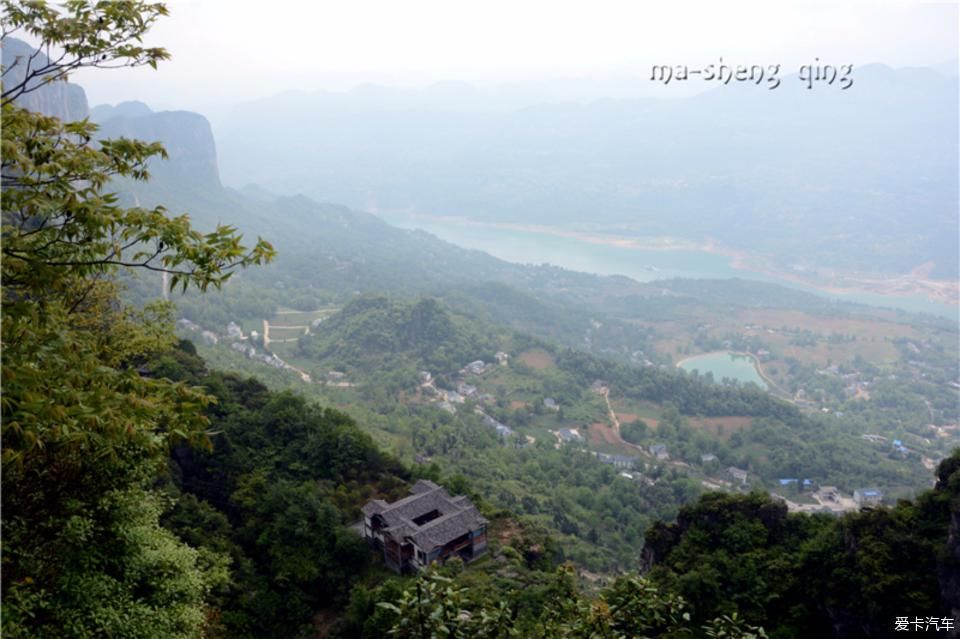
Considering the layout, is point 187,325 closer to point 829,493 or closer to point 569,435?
point 569,435

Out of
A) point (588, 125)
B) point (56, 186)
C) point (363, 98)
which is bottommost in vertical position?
point (56, 186)

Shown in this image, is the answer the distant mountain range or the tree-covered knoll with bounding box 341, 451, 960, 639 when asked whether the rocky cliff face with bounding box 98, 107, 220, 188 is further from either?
the tree-covered knoll with bounding box 341, 451, 960, 639

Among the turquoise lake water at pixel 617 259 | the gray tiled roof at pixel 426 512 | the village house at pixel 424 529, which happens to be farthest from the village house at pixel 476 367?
the turquoise lake water at pixel 617 259

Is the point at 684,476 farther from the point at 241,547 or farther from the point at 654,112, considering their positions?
the point at 654,112

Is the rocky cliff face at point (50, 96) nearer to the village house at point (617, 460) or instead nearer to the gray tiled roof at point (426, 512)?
the gray tiled roof at point (426, 512)

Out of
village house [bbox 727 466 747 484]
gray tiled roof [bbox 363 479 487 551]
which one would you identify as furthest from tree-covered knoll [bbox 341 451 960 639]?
village house [bbox 727 466 747 484]

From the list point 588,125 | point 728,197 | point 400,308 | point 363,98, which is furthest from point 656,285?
point 363,98

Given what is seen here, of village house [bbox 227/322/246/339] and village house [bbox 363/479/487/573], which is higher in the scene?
village house [bbox 363/479/487/573]
